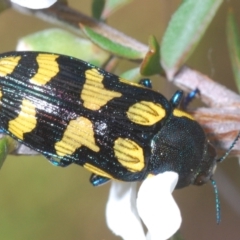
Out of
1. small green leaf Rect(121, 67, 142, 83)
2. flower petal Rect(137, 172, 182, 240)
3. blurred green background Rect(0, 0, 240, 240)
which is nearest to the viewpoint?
flower petal Rect(137, 172, 182, 240)

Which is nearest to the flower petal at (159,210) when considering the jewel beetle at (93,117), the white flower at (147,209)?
the white flower at (147,209)

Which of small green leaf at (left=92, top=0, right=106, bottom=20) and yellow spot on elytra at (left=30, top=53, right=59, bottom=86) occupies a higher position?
small green leaf at (left=92, top=0, right=106, bottom=20)

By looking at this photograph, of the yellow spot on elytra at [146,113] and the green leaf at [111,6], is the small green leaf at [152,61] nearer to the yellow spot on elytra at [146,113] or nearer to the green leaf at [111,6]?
the yellow spot on elytra at [146,113]

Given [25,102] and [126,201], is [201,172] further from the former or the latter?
[25,102]

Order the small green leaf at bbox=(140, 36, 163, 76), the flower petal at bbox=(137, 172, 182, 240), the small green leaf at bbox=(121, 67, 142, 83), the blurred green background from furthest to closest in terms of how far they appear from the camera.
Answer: the blurred green background, the small green leaf at bbox=(121, 67, 142, 83), the small green leaf at bbox=(140, 36, 163, 76), the flower petal at bbox=(137, 172, 182, 240)

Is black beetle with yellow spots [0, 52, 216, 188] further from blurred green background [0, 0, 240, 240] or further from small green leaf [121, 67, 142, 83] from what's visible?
blurred green background [0, 0, 240, 240]

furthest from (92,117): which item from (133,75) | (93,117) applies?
(133,75)

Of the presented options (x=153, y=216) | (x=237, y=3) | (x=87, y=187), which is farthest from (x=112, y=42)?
(x=87, y=187)

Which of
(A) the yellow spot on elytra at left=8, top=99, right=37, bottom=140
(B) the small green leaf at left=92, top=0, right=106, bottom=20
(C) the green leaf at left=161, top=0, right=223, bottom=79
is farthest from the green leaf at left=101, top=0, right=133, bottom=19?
(A) the yellow spot on elytra at left=8, top=99, right=37, bottom=140
